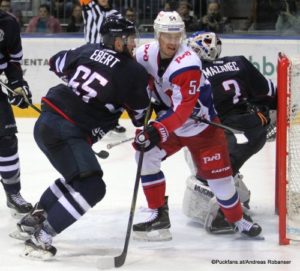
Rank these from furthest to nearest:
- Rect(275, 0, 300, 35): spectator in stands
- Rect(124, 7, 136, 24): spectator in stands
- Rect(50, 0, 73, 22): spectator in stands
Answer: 1. Rect(50, 0, 73, 22): spectator in stands
2. Rect(124, 7, 136, 24): spectator in stands
3. Rect(275, 0, 300, 35): spectator in stands

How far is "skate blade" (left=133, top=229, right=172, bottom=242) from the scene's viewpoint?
328cm

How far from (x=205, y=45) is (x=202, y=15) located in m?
3.67

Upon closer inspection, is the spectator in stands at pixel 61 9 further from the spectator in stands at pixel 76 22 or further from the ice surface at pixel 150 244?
the ice surface at pixel 150 244

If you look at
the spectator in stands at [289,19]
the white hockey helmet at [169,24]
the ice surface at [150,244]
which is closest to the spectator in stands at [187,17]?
the spectator in stands at [289,19]

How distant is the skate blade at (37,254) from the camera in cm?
295

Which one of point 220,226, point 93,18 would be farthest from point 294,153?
point 93,18

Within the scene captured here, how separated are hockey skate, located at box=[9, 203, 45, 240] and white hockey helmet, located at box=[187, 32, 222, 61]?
3.12 feet

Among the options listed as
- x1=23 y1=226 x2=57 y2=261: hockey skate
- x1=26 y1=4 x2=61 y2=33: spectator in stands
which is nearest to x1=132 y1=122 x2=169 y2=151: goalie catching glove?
x1=23 y1=226 x2=57 y2=261: hockey skate

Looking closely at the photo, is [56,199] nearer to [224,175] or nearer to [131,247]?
[131,247]

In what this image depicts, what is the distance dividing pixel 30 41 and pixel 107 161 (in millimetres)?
2075

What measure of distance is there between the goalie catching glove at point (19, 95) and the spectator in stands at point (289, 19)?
11.4 feet

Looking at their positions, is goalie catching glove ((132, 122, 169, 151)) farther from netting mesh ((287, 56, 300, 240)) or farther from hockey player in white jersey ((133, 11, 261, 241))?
netting mesh ((287, 56, 300, 240))

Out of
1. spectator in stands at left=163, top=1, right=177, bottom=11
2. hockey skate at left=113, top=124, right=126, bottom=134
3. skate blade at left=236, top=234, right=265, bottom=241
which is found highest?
spectator in stands at left=163, top=1, right=177, bottom=11

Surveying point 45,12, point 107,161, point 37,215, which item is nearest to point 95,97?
point 37,215
